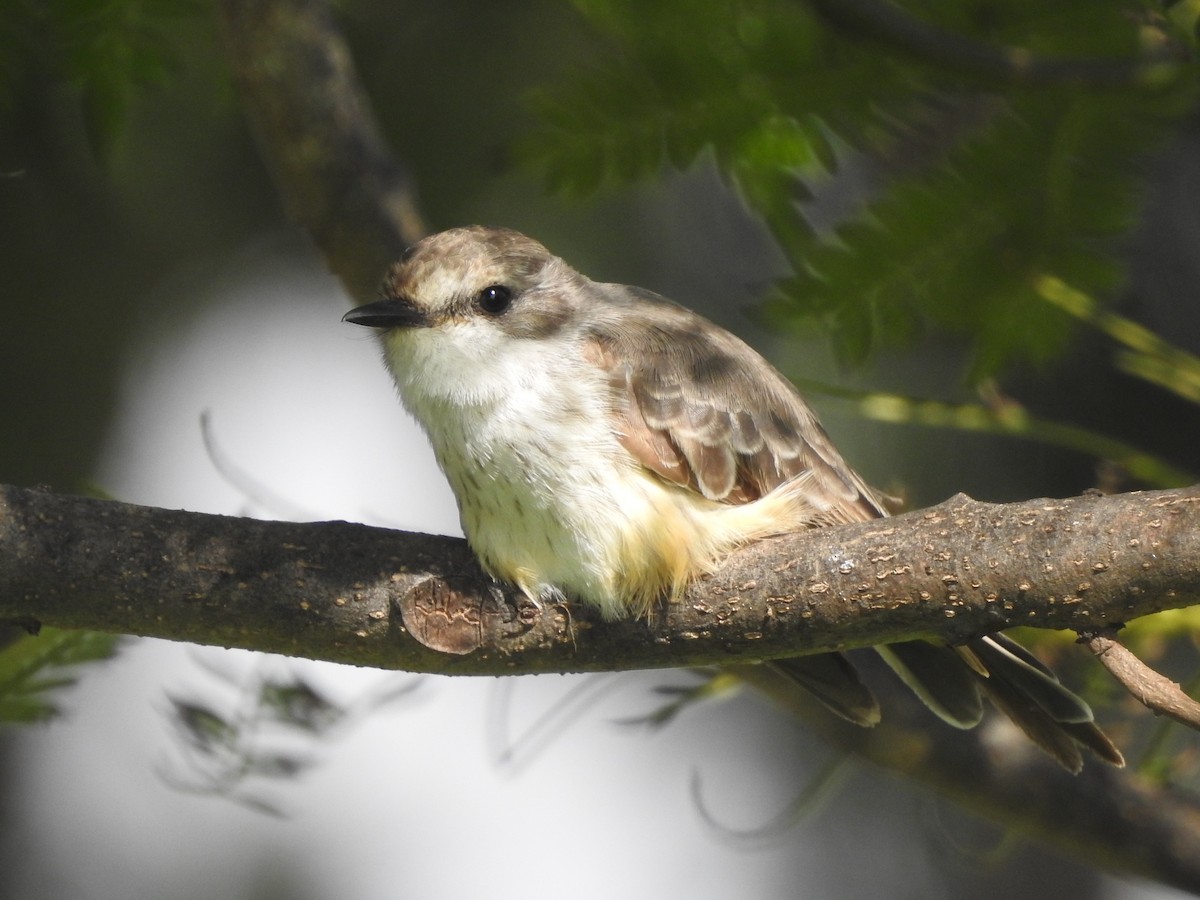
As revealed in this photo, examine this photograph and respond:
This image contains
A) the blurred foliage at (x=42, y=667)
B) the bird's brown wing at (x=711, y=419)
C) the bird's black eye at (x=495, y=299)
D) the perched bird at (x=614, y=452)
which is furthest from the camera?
the bird's black eye at (x=495, y=299)

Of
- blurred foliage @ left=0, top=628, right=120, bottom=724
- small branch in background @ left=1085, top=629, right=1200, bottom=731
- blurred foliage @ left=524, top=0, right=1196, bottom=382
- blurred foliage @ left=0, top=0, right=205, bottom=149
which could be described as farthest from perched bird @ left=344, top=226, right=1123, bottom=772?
blurred foliage @ left=0, top=628, right=120, bottom=724

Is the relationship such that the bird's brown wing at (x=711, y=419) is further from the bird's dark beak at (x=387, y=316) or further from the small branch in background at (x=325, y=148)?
the small branch in background at (x=325, y=148)

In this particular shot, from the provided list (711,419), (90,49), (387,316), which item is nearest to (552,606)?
(711,419)

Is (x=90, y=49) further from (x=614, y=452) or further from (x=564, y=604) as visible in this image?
(x=564, y=604)

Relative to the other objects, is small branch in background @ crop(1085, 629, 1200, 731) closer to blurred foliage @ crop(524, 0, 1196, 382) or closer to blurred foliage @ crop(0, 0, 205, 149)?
blurred foliage @ crop(524, 0, 1196, 382)

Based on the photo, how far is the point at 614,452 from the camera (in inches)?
158

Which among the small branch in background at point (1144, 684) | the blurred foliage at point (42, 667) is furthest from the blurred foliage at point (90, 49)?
the small branch in background at point (1144, 684)

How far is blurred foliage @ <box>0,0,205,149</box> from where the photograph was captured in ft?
12.9

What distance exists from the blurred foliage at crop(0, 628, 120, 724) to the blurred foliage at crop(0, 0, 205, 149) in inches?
51.7

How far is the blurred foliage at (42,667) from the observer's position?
3480 millimetres

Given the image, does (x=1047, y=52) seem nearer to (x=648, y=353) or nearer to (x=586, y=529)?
(x=648, y=353)

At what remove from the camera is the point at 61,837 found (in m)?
6.69

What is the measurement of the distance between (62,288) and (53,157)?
0.84 metres

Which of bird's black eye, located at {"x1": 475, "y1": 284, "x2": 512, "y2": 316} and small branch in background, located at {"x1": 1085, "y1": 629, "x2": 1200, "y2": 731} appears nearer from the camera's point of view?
small branch in background, located at {"x1": 1085, "y1": 629, "x2": 1200, "y2": 731}
